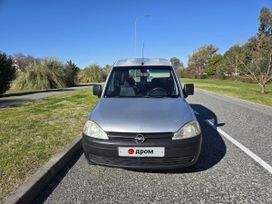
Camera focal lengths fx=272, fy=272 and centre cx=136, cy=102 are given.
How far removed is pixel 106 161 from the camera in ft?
12.6

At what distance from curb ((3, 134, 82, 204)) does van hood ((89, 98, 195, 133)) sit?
0.95 metres

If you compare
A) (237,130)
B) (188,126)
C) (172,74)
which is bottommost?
(237,130)

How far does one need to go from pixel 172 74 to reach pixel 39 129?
3.70 meters

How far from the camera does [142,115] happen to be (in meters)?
4.02

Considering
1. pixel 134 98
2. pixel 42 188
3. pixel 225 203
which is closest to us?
pixel 225 203

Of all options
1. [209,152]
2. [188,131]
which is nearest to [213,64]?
[209,152]

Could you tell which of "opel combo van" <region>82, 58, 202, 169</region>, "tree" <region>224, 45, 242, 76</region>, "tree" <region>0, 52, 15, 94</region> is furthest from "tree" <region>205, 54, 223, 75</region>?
"opel combo van" <region>82, 58, 202, 169</region>

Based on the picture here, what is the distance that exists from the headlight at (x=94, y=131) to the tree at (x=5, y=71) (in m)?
20.8

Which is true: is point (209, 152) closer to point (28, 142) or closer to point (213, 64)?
point (28, 142)

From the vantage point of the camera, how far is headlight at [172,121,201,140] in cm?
375

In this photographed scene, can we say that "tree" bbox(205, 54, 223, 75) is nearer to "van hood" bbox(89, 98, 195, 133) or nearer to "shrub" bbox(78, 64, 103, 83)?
"shrub" bbox(78, 64, 103, 83)

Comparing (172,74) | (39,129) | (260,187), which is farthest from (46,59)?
(260,187)

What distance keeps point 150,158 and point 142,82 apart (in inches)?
84.4

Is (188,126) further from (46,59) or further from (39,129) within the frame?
(46,59)
